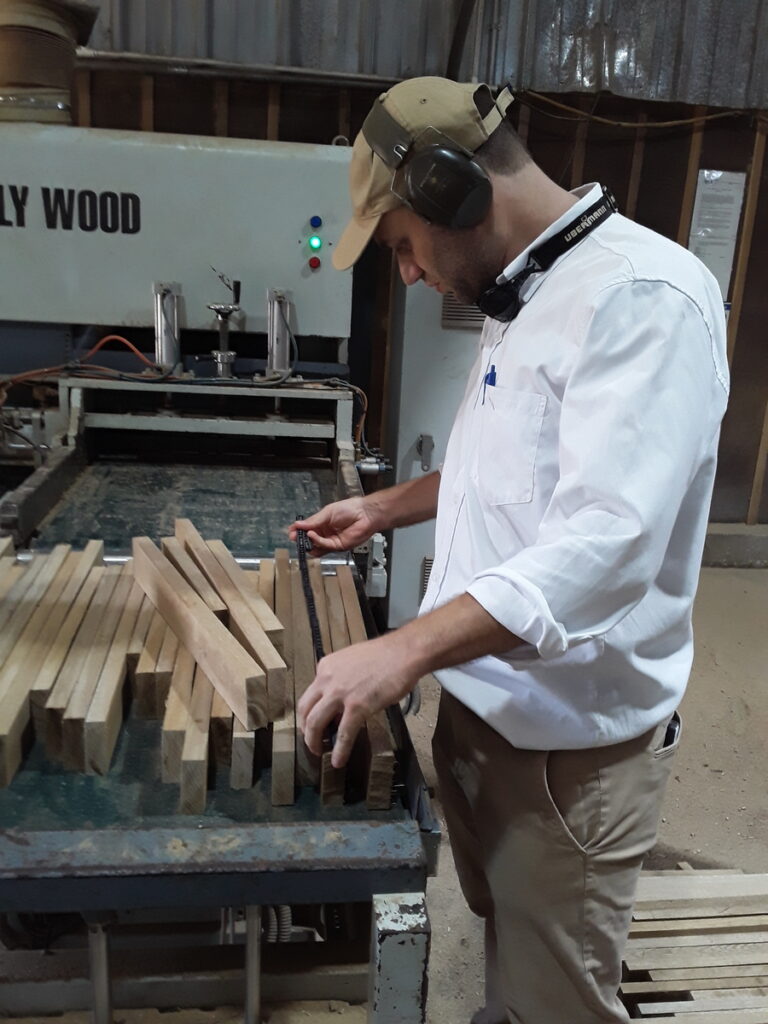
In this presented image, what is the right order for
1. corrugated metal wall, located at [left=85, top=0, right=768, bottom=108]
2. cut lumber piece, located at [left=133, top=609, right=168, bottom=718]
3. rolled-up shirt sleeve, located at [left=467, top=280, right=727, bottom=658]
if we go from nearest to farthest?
rolled-up shirt sleeve, located at [left=467, top=280, right=727, bottom=658], cut lumber piece, located at [left=133, top=609, right=168, bottom=718], corrugated metal wall, located at [left=85, top=0, right=768, bottom=108]

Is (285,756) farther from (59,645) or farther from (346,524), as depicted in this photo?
(346,524)

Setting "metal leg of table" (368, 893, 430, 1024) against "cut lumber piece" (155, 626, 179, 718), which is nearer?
"metal leg of table" (368, 893, 430, 1024)

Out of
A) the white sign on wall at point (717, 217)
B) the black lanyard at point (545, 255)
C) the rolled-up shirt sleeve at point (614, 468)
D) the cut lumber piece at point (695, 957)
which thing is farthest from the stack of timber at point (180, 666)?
the white sign on wall at point (717, 217)

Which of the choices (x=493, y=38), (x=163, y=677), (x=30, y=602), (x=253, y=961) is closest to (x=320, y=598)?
(x=163, y=677)

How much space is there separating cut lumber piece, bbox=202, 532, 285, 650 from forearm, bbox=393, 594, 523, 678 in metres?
0.27

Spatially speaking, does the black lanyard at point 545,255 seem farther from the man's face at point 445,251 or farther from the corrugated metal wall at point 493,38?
the corrugated metal wall at point 493,38

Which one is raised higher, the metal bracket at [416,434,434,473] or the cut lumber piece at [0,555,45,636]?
the cut lumber piece at [0,555,45,636]

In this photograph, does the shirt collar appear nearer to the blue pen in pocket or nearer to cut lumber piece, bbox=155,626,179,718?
the blue pen in pocket

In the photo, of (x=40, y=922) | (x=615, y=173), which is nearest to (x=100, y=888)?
(x=40, y=922)

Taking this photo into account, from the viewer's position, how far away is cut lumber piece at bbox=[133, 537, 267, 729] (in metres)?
0.84

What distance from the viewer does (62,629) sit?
1.02 meters

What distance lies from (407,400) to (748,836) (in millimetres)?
1662

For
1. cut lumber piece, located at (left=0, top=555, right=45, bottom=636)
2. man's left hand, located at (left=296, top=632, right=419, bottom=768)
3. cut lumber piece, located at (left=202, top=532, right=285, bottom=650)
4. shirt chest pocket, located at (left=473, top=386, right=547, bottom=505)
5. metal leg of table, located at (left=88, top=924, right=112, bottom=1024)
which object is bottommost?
metal leg of table, located at (left=88, top=924, right=112, bottom=1024)

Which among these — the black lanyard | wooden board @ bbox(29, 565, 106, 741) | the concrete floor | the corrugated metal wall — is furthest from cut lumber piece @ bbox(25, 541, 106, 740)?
the corrugated metal wall
